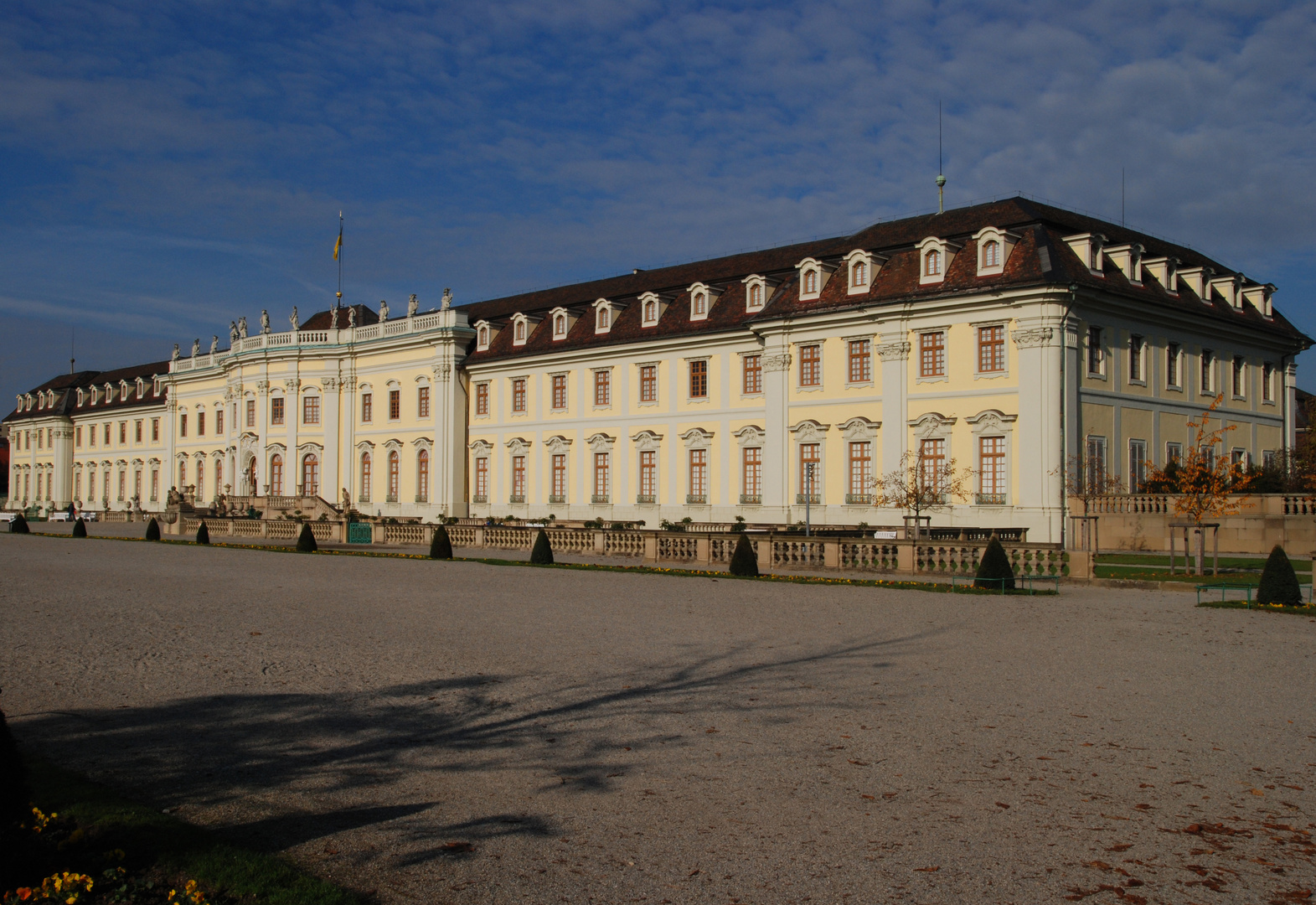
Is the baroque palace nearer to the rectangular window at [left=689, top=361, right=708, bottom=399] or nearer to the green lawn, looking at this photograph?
the rectangular window at [left=689, top=361, right=708, bottom=399]

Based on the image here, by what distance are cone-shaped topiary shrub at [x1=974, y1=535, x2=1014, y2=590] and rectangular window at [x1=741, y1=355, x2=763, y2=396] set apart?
2227 cm

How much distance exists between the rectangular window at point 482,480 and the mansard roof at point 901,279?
205 inches

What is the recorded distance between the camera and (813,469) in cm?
3919

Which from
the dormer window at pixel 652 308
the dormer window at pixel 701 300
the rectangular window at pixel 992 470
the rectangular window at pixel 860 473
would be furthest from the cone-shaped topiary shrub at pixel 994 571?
the dormer window at pixel 652 308

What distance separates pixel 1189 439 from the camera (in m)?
38.5

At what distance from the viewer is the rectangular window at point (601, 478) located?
47375 millimetres

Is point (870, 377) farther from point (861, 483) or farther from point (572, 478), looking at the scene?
point (572, 478)

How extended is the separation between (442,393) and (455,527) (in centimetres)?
1838

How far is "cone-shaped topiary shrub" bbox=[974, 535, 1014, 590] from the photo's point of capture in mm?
19891

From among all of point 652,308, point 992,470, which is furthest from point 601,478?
point 992,470

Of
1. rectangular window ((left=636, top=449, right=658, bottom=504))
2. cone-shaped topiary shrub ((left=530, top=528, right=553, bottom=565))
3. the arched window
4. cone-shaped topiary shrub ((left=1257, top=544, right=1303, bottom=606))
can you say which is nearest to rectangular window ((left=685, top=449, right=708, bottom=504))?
rectangular window ((left=636, top=449, right=658, bottom=504))

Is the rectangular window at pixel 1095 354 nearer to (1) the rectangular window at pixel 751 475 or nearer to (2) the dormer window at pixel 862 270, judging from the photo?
(2) the dormer window at pixel 862 270

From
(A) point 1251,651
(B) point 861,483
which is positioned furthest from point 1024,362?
(A) point 1251,651

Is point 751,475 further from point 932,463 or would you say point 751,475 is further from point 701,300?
point 932,463
